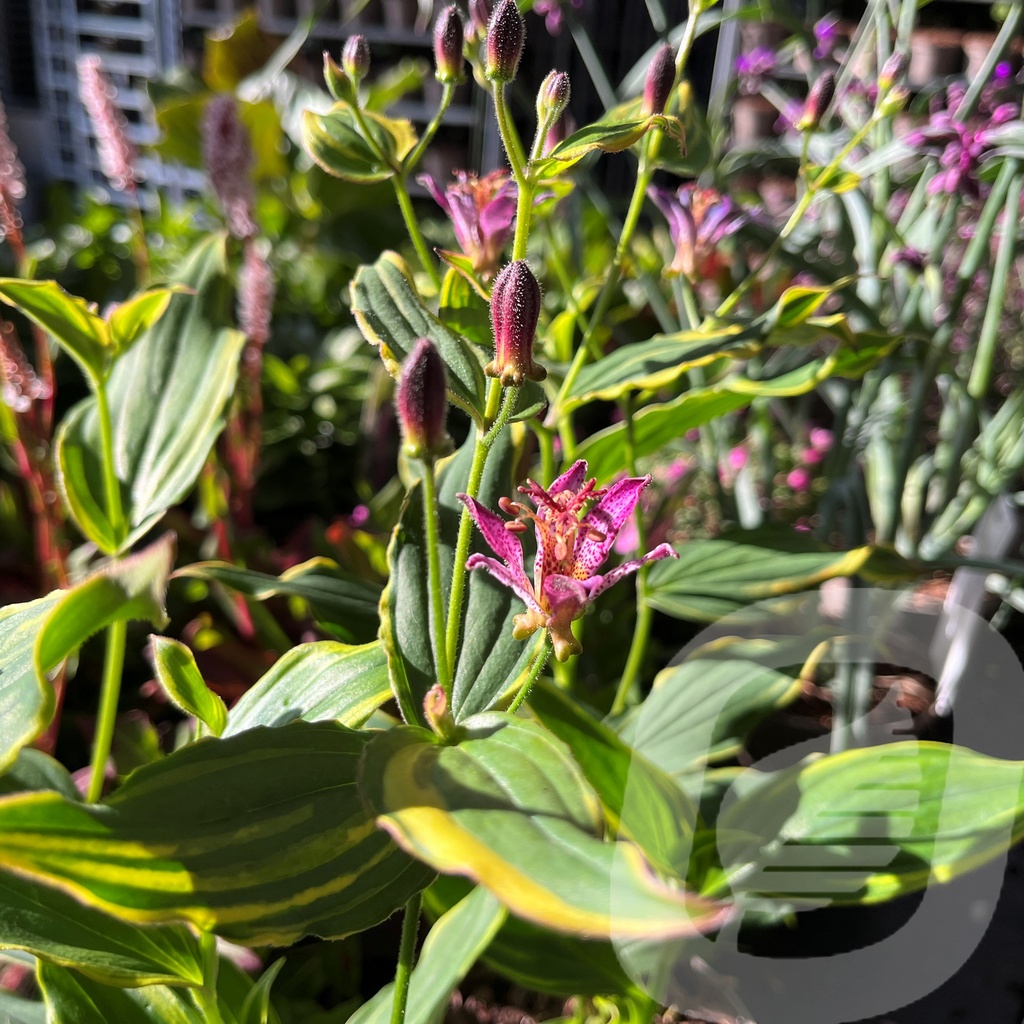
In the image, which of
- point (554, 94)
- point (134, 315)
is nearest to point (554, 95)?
point (554, 94)

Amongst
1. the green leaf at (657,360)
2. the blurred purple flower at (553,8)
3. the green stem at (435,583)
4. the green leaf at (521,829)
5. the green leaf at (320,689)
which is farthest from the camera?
the blurred purple flower at (553,8)

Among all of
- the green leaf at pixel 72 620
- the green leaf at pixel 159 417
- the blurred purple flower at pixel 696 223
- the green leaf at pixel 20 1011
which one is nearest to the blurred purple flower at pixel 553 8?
the blurred purple flower at pixel 696 223

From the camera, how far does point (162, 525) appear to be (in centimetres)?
103

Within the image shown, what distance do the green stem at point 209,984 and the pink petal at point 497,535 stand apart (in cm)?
25

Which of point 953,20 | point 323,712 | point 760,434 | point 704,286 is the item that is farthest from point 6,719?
point 953,20

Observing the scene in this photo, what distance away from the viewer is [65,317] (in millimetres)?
539

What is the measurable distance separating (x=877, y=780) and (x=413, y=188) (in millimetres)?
2570

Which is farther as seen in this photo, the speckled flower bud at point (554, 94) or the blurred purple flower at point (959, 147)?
the blurred purple flower at point (959, 147)

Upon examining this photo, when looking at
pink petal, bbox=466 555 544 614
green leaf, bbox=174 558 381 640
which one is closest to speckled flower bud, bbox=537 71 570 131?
pink petal, bbox=466 555 544 614

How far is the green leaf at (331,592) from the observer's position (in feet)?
1.87

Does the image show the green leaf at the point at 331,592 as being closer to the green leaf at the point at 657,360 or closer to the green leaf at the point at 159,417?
the green leaf at the point at 159,417

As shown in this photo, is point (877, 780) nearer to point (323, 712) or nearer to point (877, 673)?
point (323, 712)

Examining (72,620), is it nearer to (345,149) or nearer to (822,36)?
(345,149)

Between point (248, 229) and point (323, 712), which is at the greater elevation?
point (248, 229)
